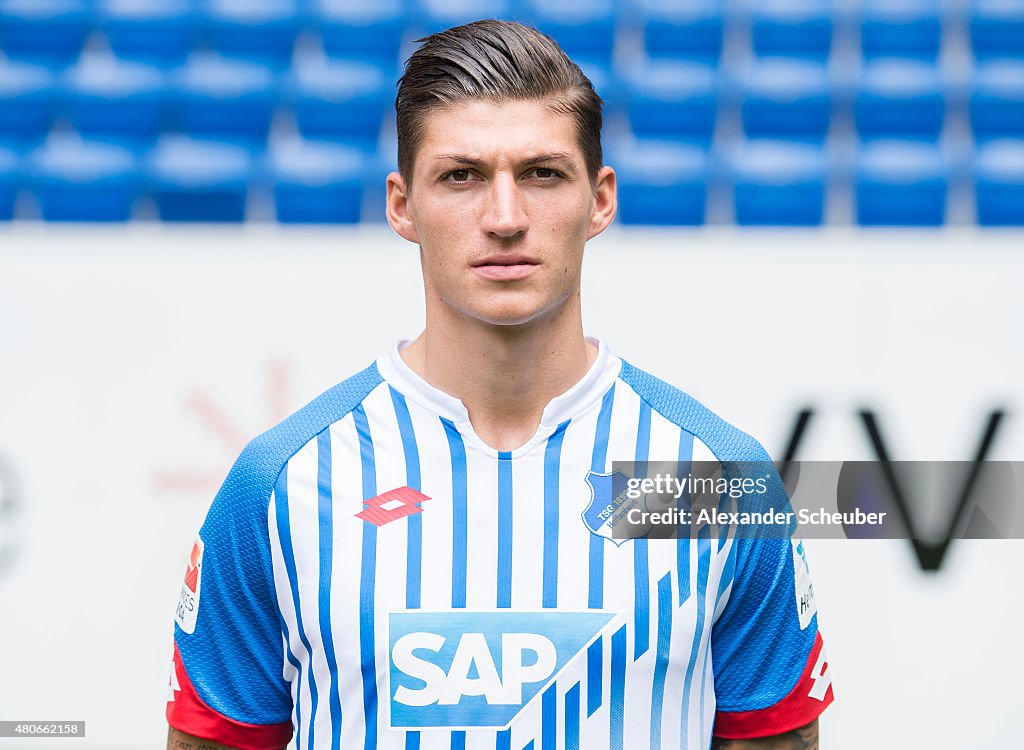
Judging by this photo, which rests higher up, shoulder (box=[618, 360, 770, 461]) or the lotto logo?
shoulder (box=[618, 360, 770, 461])

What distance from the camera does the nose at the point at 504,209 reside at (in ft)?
5.40

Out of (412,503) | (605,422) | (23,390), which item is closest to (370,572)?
(412,503)

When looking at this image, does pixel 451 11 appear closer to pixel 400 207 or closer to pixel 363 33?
pixel 363 33

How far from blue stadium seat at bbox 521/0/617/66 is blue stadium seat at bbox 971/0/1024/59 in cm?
182

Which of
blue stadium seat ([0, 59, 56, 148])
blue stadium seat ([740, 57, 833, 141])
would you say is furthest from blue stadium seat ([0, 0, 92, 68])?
blue stadium seat ([740, 57, 833, 141])

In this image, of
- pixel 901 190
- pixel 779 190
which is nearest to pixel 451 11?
pixel 779 190

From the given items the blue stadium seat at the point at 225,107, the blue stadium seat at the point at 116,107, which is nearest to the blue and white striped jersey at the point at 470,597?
the blue stadium seat at the point at 225,107

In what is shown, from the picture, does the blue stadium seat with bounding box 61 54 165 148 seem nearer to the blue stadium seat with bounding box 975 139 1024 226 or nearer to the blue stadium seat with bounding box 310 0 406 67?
the blue stadium seat with bounding box 310 0 406 67

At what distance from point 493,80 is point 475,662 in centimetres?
81

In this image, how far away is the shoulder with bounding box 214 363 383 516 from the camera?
1.76 m

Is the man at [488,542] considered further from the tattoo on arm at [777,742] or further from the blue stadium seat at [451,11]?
the blue stadium seat at [451,11]

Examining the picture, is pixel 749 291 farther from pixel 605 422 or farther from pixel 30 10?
pixel 30 10

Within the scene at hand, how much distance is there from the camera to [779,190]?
5.60 m
